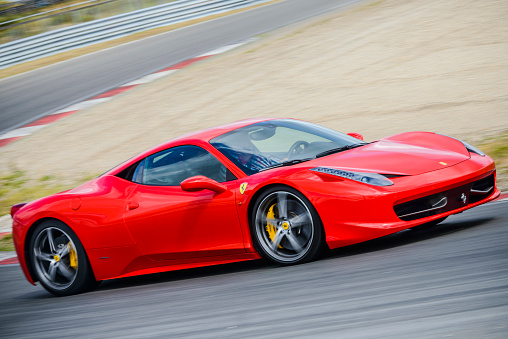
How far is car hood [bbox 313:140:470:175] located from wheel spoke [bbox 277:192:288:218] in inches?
14.9

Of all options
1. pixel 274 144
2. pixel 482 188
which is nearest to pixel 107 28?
pixel 274 144

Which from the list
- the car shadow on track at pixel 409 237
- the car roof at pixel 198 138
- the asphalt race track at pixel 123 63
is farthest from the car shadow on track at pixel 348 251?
the asphalt race track at pixel 123 63

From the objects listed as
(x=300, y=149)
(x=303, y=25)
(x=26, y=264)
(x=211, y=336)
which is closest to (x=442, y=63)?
(x=303, y=25)

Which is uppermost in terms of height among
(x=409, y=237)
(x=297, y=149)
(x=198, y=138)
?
(x=198, y=138)

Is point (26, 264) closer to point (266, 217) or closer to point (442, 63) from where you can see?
point (266, 217)

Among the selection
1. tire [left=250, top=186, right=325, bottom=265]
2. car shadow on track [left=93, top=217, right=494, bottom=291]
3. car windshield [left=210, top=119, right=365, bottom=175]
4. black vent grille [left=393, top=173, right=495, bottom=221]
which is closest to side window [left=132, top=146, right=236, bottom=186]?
car windshield [left=210, top=119, right=365, bottom=175]

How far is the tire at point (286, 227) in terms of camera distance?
517 cm

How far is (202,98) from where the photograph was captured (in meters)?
15.5

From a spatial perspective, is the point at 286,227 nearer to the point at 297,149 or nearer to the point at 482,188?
the point at 297,149

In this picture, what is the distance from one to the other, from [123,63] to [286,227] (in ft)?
55.0

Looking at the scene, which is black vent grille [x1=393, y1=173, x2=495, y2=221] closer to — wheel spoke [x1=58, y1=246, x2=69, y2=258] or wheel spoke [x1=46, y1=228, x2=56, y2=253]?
wheel spoke [x1=58, y1=246, x2=69, y2=258]

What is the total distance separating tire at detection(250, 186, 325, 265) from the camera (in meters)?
5.17

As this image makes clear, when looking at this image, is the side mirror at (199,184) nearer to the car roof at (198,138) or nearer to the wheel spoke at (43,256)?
Answer: the car roof at (198,138)

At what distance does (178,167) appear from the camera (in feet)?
19.5
